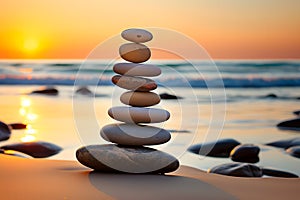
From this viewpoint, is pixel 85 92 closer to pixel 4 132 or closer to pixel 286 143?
pixel 4 132

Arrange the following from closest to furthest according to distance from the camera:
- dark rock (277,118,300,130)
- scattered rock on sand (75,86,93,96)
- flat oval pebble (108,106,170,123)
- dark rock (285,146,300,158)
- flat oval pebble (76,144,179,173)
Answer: flat oval pebble (76,144,179,173)
flat oval pebble (108,106,170,123)
dark rock (285,146,300,158)
dark rock (277,118,300,130)
scattered rock on sand (75,86,93,96)

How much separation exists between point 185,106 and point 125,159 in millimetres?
10288

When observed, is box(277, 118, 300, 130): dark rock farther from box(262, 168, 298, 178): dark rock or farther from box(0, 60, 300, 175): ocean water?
box(262, 168, 298, 178): dark rock

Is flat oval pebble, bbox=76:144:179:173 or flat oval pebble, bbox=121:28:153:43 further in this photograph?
flat oval pebble, bbox=121:28:153:43

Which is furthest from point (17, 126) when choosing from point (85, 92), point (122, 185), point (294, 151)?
point (85, 92)

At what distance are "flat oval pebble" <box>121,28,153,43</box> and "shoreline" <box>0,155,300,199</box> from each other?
1.22 meters

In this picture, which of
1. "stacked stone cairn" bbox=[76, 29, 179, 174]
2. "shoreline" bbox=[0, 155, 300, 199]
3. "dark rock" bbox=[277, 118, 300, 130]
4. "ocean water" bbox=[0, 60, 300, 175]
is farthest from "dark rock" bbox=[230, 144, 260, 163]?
"dark rock" bbox=[277, 118, 300, 130]

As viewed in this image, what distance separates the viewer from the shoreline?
3830 millimetres

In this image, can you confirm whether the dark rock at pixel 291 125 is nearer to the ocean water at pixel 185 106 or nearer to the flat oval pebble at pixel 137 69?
the ocean water at pixel 185 106

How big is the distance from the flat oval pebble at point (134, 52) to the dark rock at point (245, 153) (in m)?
2.86

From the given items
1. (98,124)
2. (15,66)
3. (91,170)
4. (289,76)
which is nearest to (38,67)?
(15,66)

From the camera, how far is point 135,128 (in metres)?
4.59

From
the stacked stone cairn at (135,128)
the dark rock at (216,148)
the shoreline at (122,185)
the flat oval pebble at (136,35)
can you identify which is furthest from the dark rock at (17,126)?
the flat oval pebble at (136,35)

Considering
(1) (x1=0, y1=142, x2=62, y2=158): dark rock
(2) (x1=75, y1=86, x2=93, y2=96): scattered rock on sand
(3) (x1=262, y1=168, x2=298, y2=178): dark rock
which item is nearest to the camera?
(3) (x1=262, y1=168, x2=298, y2=178): dark rock
